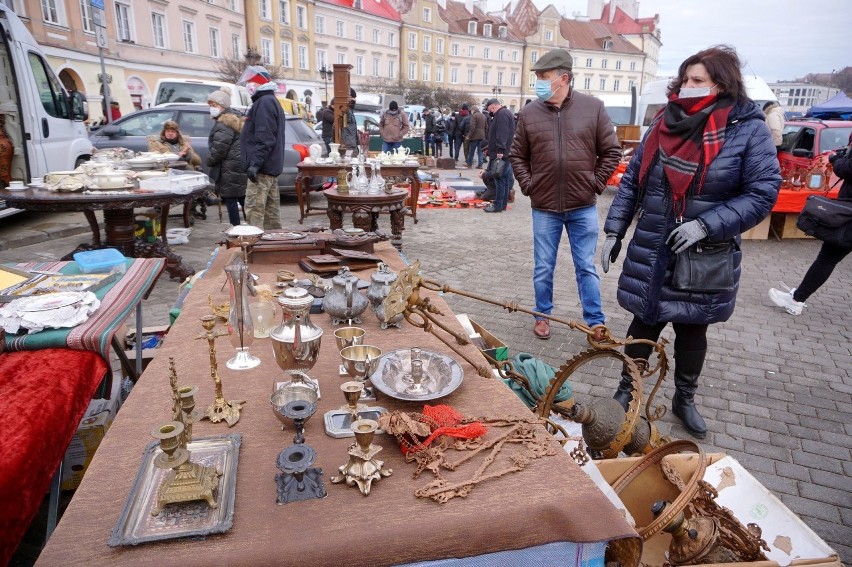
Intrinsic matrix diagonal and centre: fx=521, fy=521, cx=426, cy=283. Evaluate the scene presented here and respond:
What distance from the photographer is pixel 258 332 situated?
220 centimetres

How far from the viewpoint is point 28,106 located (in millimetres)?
6484

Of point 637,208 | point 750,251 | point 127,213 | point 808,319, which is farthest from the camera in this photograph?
point 750,251

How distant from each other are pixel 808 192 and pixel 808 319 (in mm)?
3663

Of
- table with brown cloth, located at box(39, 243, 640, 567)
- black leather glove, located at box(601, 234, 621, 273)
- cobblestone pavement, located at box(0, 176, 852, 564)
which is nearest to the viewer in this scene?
table with brown cloth, located at box(39, 243, 640, 567)

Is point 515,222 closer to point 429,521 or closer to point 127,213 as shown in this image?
point 127,213


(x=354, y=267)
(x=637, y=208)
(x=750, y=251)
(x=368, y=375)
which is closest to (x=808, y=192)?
(x=750, y=251)

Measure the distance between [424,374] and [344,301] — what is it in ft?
2.03

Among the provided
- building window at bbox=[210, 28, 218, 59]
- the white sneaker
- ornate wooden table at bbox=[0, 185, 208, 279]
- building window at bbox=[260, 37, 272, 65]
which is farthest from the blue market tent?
building window at bbox=[260, 37, 272, 65]

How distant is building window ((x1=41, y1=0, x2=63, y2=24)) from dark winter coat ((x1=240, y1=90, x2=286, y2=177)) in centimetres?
1631

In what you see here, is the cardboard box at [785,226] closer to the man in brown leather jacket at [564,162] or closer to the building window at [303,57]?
the man in brown leather jacket at [564,162]

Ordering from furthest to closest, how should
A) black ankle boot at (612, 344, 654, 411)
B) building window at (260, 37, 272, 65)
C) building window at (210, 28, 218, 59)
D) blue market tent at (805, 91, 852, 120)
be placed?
building window at (260, 37, 272, 65) → building window at (210, 28, 218, 59) → blue market tent at (805, 91, 852, 120) → black ankle boot at (612, 344, 654, 411)

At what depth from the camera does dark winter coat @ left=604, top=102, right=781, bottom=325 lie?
239 centimetres

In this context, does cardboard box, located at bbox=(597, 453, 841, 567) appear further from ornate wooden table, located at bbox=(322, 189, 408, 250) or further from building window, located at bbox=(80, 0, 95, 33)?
building window, located at bbox=(80, 0, 95, 33)

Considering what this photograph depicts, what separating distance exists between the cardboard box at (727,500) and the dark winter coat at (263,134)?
4849mm
